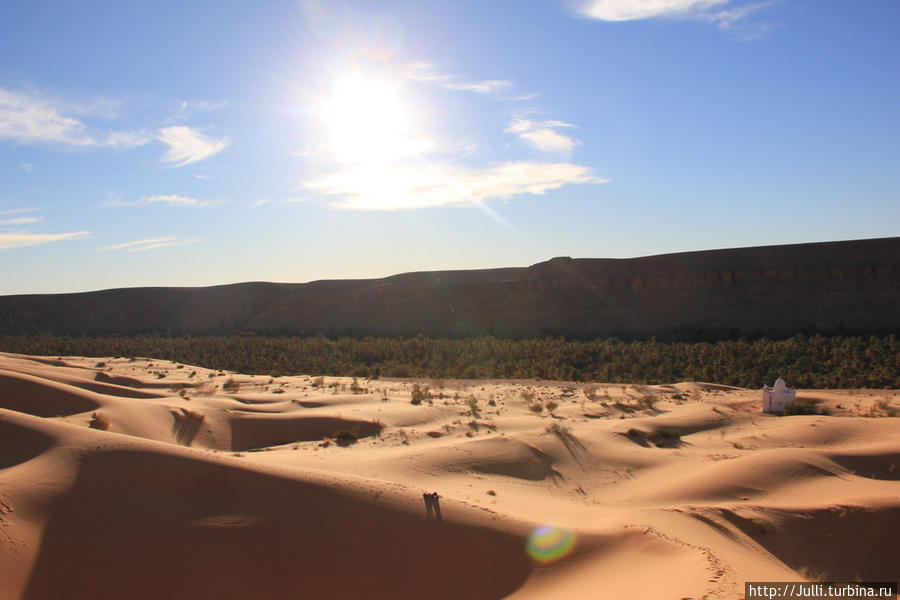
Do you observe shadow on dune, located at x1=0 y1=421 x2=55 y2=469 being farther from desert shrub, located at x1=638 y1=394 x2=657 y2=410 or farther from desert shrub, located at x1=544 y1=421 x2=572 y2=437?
desert shrub, located at x1=638 y1=394 x2=657 y2=410

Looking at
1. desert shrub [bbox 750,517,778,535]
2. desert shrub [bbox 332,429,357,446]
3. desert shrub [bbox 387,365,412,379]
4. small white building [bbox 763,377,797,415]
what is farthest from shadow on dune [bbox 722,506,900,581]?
desert shrub [bbox 387,365,412,379]

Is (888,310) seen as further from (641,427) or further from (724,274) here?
(641,427)

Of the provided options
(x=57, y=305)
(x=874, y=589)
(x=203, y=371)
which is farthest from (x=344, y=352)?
(x=57, y=305)

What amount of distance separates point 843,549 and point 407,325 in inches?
1725

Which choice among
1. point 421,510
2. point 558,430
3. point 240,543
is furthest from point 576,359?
point 240,543

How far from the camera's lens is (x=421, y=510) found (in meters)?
7.48

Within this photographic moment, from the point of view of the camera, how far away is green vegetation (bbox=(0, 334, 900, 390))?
26.6m

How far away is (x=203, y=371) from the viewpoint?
87.4ft

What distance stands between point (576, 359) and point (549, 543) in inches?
993

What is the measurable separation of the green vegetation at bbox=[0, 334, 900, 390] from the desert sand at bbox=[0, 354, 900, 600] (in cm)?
947

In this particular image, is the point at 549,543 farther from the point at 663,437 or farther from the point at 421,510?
the point at 663,437

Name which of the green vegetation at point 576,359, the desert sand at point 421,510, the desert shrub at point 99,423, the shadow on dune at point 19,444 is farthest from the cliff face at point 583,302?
the shadow on dune at point 19,444

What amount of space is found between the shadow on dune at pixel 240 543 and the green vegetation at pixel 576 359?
14.3 m

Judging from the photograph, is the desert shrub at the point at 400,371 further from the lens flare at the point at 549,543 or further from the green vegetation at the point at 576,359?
the lens flare at the point at 549,543
